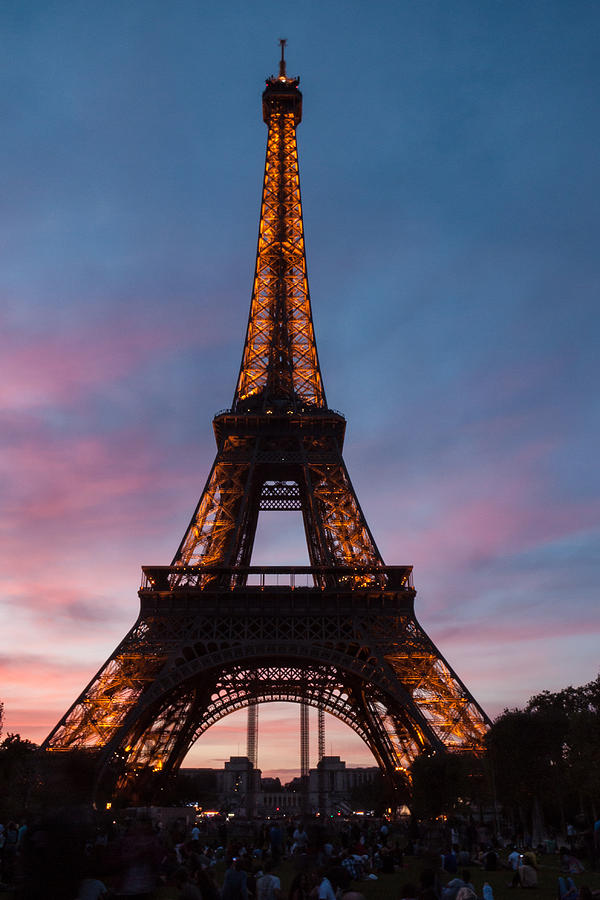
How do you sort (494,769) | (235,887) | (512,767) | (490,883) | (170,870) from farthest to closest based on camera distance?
(512,767) < (494,769) < (490,883) < (170,870) < (235,887)

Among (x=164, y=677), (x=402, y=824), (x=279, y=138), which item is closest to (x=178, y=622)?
(x=164, y=677)

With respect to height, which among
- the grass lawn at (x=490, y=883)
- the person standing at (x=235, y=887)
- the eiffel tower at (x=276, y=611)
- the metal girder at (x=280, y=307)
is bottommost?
the grass lawn at (x=490, y=883)

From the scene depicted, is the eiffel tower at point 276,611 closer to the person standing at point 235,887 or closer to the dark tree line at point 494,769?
the dark tree line at point 494,769

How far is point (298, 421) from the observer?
54188 mm

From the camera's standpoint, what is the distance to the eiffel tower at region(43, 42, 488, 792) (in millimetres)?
43781

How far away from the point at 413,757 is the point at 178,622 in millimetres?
17087

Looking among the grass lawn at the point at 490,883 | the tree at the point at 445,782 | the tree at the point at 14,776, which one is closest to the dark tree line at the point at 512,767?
the tree at the point at 445,782

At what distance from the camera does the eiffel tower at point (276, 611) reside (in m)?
43.8

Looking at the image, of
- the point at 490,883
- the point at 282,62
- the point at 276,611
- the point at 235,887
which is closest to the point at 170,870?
the point at 490,883

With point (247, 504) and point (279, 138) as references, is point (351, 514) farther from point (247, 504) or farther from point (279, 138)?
point (279, 138)

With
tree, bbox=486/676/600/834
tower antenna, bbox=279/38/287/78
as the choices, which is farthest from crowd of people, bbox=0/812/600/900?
tower antenna, bbox=279/38/287/78

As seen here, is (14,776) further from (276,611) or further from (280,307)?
(280,307)

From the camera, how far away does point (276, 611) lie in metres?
47.2

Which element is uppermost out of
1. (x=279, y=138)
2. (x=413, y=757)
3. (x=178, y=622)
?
(x=279, y=138)
